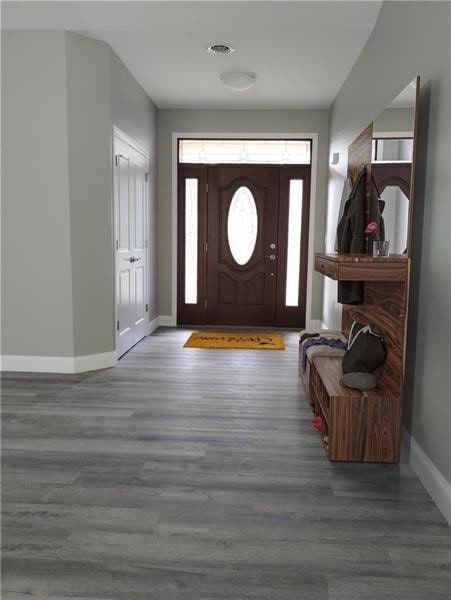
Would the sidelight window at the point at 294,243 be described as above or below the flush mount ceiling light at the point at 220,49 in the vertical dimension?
below

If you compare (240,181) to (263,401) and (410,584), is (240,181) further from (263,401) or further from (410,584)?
(410,584)

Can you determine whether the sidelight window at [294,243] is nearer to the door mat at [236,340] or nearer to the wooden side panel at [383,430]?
the door mat at [236,340]

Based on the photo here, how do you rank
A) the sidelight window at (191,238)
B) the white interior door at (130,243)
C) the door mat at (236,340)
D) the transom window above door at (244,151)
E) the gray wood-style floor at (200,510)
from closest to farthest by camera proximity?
the gray wood-style floor at (200,510) < the white interior door at (130,243) < the door mat at (236,340) < the transom window above door at (244,151) < the sidelight window at (191,238)

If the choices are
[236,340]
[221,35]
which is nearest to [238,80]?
[221,35]

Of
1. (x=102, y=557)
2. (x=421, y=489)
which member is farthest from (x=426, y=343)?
(x=102, y=557)

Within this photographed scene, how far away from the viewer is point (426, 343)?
2289 mm

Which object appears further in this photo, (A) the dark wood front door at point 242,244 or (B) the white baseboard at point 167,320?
(B) the white baseboard at point 167,320

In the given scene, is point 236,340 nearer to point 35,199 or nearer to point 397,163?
point 35,199

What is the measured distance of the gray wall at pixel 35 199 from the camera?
148 inches

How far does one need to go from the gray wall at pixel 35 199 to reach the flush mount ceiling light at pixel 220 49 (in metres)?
1.21

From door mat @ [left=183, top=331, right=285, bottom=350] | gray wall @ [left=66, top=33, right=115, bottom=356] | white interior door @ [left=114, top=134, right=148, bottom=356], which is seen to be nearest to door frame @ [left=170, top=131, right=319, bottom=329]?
door mat @ [left=183, top=331, right=285, bottom=350]

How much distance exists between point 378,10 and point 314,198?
2.79m

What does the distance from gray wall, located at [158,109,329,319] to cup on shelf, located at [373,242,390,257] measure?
130 inches

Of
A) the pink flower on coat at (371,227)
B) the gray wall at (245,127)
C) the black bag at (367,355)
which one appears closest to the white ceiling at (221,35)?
the gray wall at (245,127)
